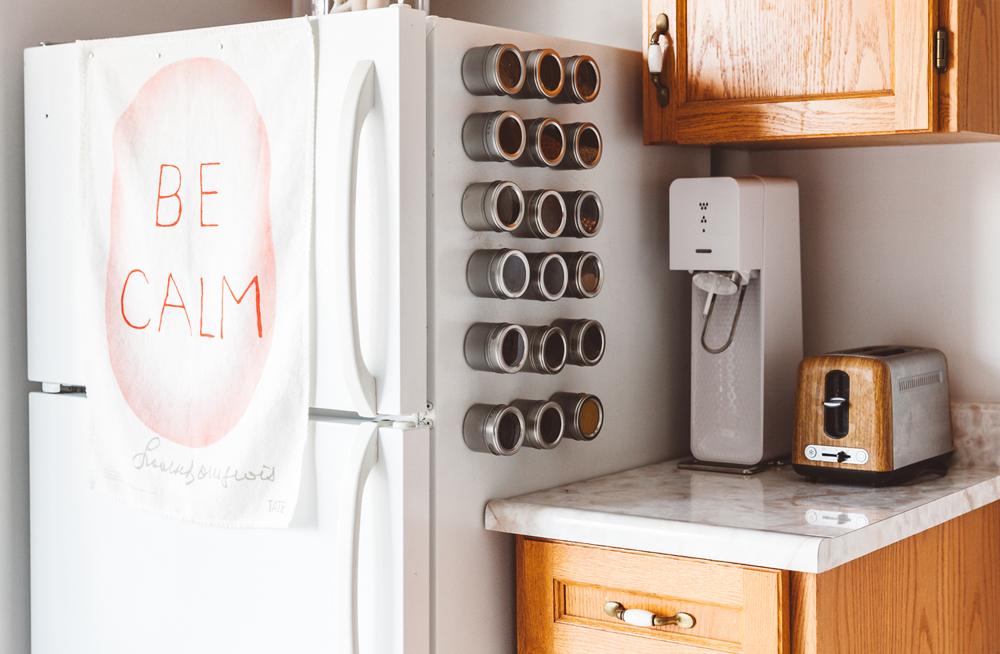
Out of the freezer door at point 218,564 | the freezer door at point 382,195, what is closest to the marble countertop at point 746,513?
the freezer door at point 218,564

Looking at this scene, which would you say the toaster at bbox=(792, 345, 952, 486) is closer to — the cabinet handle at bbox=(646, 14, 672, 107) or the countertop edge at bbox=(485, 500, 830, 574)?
the countertop edge at bbox=(485, 500, 830, 574)

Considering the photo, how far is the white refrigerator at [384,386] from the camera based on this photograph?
1473 millimetres

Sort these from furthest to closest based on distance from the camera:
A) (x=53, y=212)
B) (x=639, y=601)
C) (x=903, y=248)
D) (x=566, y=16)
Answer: (x=566, y=16)
(x=903, y=248)
(x=53, y=212)
(x=639, y=601)

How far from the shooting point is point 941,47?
163cm

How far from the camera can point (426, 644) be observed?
59.7 inches

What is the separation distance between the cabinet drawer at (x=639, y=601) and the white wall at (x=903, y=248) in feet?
2.52

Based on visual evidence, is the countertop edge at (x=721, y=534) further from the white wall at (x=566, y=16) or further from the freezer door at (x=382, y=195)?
the white wall at (x=566, y=16)

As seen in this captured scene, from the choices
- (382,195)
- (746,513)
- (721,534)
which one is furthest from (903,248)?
(382,195)

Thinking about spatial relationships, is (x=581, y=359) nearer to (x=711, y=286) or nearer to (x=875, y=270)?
(x=711, y=286)

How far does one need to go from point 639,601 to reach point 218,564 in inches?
24.7

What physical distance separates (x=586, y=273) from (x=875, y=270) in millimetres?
653

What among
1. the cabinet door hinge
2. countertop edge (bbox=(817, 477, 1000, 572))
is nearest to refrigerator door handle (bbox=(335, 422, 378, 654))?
countertop edge (bbox=(817, 477, 1000, 572))

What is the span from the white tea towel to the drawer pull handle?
0.47 metres
